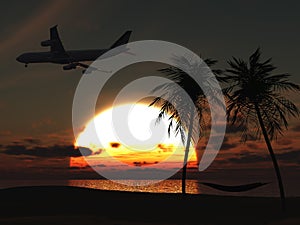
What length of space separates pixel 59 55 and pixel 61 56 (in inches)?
12.0

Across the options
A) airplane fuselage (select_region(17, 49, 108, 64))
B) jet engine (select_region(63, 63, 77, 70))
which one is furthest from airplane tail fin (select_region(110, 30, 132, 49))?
jet engine (select_region(63, 63, 77, 70))

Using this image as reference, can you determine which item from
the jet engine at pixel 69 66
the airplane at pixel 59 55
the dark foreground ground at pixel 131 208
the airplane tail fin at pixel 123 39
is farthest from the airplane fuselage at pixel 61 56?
the dark foreground ground at pixel 131 208

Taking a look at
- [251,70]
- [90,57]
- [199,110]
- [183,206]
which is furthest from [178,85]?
[90,57]

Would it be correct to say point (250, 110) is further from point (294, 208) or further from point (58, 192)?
point (58, 192)

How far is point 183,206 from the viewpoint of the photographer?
137 feet

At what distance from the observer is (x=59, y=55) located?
67.7 meters

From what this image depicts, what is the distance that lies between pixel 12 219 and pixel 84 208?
267 inches

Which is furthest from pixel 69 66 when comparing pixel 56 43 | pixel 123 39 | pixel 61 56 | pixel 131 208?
pixel 131 208

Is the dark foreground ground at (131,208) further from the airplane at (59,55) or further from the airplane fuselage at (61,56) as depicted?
the airplane fuselage at (61,56)

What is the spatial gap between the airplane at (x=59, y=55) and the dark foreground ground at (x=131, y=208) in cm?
2015

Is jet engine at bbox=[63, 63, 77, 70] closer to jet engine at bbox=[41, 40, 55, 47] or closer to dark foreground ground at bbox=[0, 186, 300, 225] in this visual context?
jet engine at bbox=[41, 40, 55, 47]

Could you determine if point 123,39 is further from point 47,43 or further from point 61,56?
point 61,56

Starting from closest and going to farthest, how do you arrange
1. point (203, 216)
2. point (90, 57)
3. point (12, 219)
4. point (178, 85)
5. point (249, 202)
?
point (12, 219) < point (203, 216) < point (249, 202) < point (178, 85) < point (90, 57)

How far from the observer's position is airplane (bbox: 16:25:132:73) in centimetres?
6769
